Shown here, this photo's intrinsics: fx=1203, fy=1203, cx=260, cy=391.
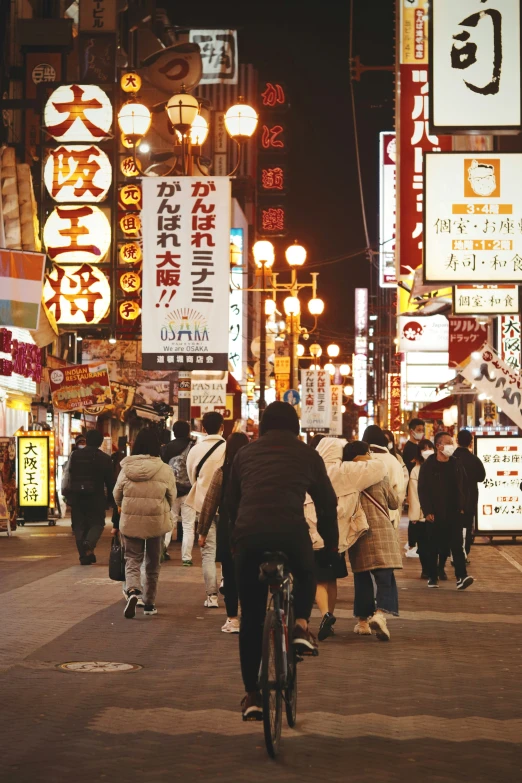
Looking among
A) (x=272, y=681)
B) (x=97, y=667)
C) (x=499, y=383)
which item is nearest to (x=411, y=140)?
(x=499, y=383)

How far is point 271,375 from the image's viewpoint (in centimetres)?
7312

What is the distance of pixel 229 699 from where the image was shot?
8.44 meters

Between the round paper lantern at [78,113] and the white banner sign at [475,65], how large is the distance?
1179 cm

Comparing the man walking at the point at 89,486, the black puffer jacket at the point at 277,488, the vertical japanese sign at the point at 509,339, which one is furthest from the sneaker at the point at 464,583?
the vertical japanese sign at the point at 509,339

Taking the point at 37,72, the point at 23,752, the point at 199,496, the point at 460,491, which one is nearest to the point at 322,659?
the point at 199,496

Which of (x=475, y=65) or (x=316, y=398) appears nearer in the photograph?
(x=475, y=65)

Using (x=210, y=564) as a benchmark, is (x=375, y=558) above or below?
above

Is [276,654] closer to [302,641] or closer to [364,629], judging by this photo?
[302,641]

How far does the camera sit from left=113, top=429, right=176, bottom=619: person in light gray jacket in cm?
1283

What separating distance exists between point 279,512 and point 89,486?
41.6 ft

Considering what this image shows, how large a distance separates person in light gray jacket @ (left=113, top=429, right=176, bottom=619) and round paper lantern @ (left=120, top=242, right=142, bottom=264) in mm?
14019

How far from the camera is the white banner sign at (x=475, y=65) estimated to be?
1614 cm

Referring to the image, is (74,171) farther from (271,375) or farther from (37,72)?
(271,375)

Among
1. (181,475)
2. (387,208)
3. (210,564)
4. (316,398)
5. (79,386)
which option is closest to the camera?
(210,564)
